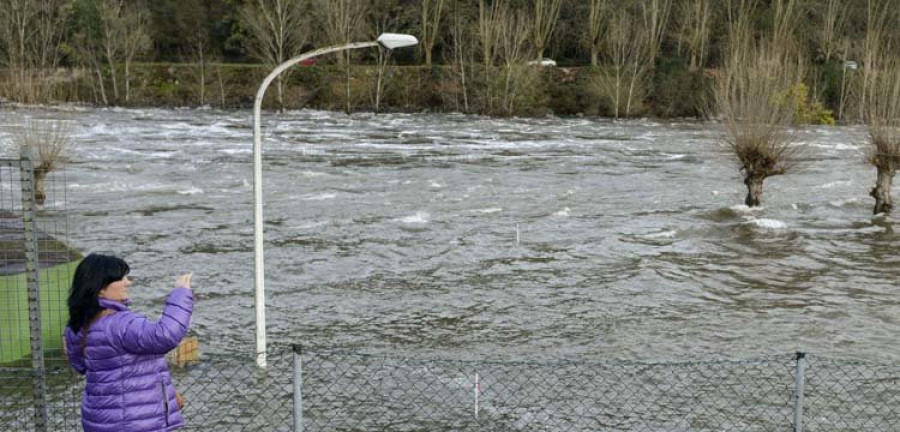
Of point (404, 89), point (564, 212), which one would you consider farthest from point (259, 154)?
point (404, 89)

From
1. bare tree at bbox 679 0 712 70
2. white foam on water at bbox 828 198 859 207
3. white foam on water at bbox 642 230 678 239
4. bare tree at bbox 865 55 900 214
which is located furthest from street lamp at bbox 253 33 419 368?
bare tree at bbox 679 0 712 70

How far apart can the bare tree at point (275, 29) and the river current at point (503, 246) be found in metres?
31.2

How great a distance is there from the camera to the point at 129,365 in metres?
5.96

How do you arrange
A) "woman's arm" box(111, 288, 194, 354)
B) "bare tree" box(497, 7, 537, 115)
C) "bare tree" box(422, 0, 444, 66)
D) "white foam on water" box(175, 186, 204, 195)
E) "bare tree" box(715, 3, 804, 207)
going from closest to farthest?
"woman's arm" box(111, 288, 194, 354) → "bare tree" box(715, 3, 804, 207) → "white foam on water" box(175, 186, 204, 195) → "bare tree" box(497, 7, 537, 115) → "bare tree" box(422, 0, 444, 66)

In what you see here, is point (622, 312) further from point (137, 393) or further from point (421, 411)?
point (137, 393)

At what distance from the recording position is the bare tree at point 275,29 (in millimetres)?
76812

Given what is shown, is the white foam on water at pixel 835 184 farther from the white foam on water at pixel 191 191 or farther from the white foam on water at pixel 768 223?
the white foam on water at pixel 191 191

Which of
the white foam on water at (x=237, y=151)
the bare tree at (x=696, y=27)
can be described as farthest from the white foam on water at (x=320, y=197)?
the bare tree at (x=696, y=27)

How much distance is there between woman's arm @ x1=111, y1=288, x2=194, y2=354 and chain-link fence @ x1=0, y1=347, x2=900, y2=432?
489 centimetres

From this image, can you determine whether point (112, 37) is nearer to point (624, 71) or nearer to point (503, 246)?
point (624, 71)

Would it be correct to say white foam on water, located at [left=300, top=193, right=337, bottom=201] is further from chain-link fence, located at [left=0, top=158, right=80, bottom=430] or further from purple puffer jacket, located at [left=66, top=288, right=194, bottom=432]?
purple puffer jacket, located at [left=66, top=288, right=194, bottom=432]

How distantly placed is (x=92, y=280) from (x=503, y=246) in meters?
18.7

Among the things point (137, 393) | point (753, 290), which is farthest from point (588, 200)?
point (137, 393)

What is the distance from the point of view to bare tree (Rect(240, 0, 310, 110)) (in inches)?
3024
